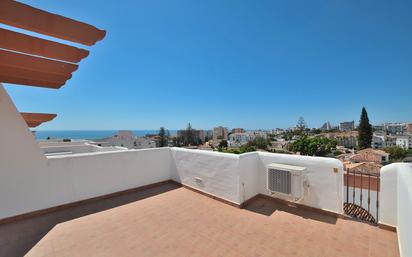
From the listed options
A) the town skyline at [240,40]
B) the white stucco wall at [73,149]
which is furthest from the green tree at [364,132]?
the white stucco wall at [73,149]

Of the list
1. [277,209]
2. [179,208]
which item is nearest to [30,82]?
[179,208]

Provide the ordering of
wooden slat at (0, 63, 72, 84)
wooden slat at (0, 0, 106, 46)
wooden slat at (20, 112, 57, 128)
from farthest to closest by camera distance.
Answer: wooden slat at (20, 112, 57, 128) → wooden slat at (0, 63, 72, 84) → wooden slat at (0, 0, 106, 46)

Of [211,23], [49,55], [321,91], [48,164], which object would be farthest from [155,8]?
[321,91]

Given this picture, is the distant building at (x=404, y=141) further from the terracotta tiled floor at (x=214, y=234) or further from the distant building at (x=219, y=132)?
the terracotta tiled floor at (x=214, y=234)

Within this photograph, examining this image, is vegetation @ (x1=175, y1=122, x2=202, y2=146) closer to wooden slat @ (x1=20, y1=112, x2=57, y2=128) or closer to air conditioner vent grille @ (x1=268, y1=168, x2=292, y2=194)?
wooden slat @ (x1=20, y1=112, x2=57, y2=128)

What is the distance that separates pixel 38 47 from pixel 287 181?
4.09 meters

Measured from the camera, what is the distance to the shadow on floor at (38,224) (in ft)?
7.73

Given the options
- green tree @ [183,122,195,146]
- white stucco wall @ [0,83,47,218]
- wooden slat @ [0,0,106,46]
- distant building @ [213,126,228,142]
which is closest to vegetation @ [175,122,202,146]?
green tree @ [183,122,195,146]

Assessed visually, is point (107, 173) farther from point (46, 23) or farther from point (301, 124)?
point (301, 124)

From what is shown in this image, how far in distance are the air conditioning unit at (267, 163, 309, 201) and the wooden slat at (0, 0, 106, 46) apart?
340 cm

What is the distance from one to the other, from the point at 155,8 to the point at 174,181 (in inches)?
209

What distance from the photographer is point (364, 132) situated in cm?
3297

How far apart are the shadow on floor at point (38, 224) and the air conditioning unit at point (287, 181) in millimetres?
2694

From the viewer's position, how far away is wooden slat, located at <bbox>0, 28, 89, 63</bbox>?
6.15 feet
